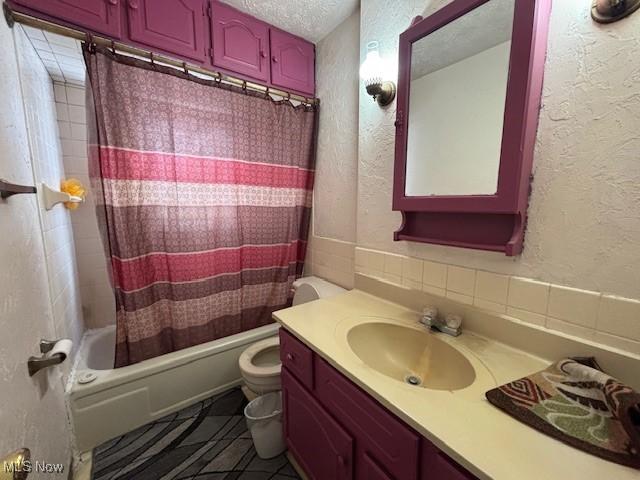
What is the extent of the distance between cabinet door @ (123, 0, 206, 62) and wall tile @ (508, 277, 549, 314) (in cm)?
178

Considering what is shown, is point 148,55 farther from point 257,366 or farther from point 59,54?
point 257,366

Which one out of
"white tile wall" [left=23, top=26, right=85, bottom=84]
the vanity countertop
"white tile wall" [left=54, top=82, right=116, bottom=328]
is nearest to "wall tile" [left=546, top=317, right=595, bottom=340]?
the vanity countertop

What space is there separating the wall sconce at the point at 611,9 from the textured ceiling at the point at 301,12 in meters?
1.11

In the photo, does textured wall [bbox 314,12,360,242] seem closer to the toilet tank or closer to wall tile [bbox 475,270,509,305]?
the toilet tank

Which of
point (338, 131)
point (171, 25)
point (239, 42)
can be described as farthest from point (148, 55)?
point (338, 131)

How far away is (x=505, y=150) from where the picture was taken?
2.67 ft

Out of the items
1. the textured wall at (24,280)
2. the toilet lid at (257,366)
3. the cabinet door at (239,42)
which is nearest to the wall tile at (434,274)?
the toilet lid at (257,366)

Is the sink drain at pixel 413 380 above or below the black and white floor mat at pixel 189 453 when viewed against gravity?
above

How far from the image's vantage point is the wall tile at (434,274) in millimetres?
1077

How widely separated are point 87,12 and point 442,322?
196cm

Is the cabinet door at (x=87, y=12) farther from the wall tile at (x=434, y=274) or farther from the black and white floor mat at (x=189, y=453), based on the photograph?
the black and white floor mat at (x=189, y=453)

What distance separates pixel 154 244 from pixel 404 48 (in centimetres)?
154

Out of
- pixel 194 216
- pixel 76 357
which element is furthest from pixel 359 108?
pixel 76 357

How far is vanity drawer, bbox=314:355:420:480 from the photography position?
647 mm
